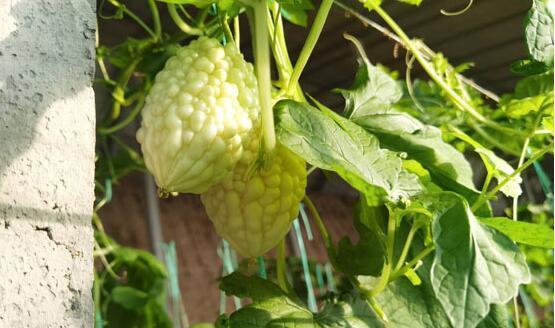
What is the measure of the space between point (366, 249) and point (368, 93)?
193 mm

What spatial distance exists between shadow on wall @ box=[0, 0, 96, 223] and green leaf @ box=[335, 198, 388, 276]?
30 cm

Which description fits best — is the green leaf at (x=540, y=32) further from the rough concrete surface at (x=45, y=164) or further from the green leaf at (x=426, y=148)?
the rough concrete surface at (x=45, y=164)

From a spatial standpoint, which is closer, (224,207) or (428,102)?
(224,207)

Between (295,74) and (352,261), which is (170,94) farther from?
(352,261)

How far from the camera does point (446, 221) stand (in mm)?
528

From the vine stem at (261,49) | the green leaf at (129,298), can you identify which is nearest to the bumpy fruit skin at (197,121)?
the vine stem at (261,49)

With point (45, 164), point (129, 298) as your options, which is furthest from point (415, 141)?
point (129, 298)

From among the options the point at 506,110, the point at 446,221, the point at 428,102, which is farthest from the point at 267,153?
the point at 428,102

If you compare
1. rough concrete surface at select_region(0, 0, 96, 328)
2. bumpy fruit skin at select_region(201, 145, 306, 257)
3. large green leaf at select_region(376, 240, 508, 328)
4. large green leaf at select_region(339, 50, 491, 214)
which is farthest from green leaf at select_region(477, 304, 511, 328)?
rough concrete surface at select_region(0, 0, 96, 328)

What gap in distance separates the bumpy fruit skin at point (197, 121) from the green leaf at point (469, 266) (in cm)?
16

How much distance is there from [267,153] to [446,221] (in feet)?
0.49

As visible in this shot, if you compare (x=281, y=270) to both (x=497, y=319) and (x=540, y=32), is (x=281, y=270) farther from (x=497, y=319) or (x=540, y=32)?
(x=540, y=32)

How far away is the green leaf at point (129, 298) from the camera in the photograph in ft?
3.71

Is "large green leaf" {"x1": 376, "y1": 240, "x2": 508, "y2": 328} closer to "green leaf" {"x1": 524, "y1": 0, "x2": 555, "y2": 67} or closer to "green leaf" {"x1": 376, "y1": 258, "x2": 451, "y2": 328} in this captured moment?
"green leaf" {"x1": 376, "y1": 258, "x2": 451, "y2": 328}
